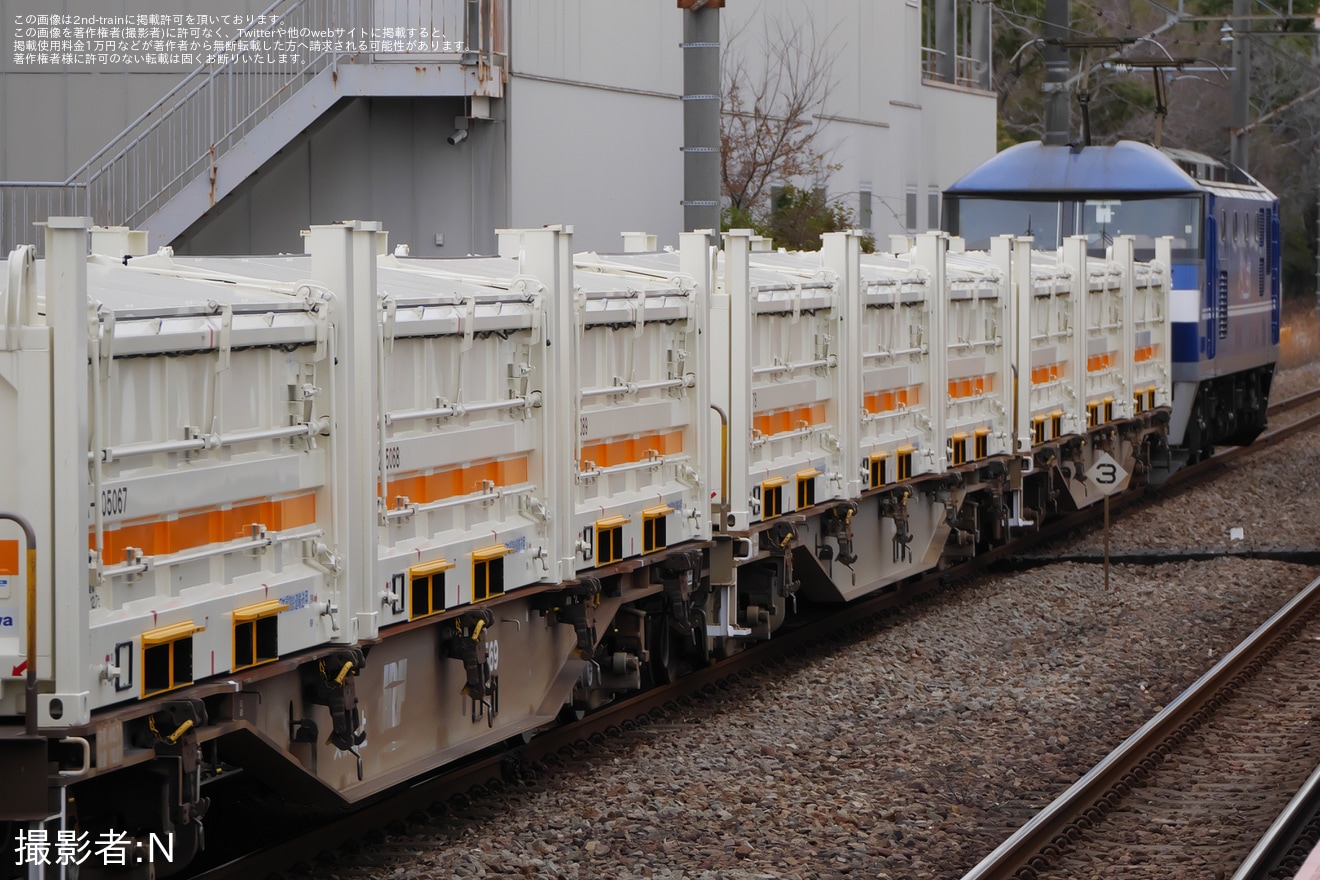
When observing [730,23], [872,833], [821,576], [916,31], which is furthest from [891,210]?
[872,833]

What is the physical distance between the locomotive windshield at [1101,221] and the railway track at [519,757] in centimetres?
750

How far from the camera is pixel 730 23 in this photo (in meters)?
26.9

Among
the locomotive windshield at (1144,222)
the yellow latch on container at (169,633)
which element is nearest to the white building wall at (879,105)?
the locomotive windshield at (1144,222)

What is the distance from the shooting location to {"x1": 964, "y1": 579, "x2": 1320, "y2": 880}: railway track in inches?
338

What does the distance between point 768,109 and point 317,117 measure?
10.3m

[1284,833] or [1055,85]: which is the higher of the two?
[1055,85]

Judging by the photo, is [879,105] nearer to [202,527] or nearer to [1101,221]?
[1101,221]

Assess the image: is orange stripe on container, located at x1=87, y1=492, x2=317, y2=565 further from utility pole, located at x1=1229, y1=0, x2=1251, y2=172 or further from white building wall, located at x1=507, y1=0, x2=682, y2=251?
utility pole, located at x1=1229, y1=0, x2=1251, y2=172

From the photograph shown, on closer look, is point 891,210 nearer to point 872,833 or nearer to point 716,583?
point 716,583

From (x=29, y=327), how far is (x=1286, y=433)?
26.0 m

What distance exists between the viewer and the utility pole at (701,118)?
14.9 metres

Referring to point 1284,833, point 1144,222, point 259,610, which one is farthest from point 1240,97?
point 259,610

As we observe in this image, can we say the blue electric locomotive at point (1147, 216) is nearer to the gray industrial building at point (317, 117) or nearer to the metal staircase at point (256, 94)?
the gray industrial building at point (317, 117)

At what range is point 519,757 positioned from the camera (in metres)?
9.71
